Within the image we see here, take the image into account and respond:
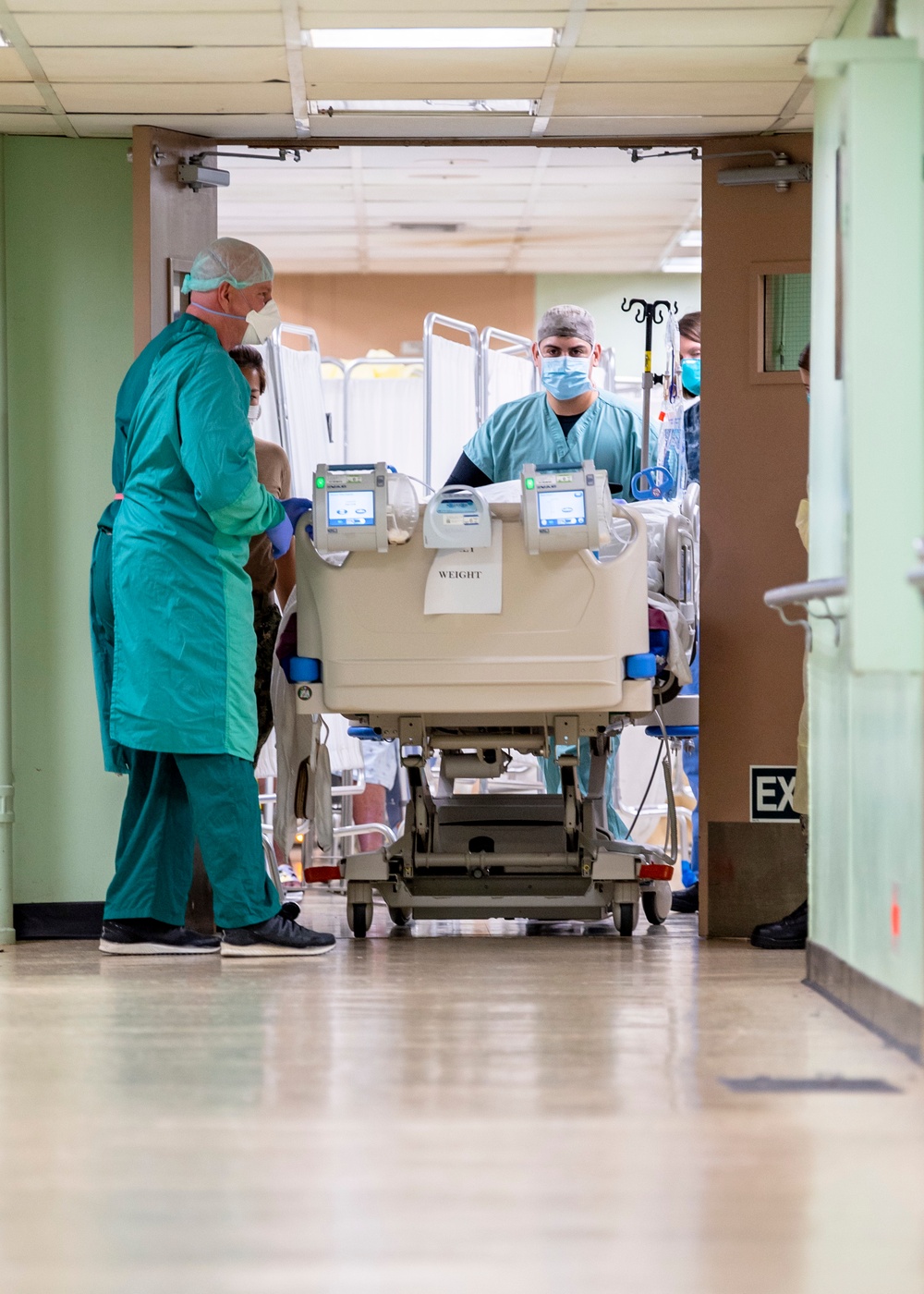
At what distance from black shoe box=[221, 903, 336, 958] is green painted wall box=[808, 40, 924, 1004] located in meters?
1.58

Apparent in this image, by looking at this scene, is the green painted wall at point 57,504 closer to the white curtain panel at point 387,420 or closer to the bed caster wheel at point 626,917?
the bed caster wheel at point 626,917

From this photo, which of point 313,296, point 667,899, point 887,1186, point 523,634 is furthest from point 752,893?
point 313,296

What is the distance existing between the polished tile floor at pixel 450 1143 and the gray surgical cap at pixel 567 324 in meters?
2.57

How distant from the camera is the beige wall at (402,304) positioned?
10.5 metres

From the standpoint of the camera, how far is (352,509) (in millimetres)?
4105

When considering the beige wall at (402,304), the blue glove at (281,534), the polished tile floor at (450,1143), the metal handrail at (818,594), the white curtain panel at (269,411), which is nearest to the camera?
the polished tile floor at (450,1143)

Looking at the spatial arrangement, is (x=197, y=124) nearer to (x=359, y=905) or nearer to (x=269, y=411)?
(x=269, y=411)

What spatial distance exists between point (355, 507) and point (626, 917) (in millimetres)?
1453

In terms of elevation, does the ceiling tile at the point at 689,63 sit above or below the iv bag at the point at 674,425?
above

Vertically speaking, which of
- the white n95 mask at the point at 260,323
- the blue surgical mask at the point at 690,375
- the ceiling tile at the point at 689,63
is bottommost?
the white n95 mask at the point at 260,323

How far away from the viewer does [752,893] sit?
181 inches

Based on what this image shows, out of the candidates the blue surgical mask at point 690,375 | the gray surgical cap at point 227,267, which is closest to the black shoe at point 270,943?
the gray surgical cap at point 227,267

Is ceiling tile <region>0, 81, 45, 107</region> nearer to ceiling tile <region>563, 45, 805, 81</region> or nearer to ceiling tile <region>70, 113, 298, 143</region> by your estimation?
ceiling tile <region>70, 113, 298, 143</region>

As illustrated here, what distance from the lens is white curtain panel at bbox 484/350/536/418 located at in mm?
7602
